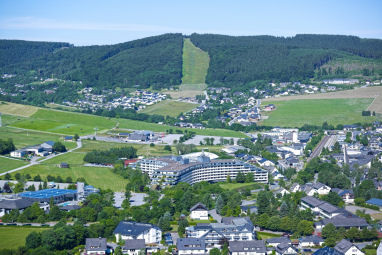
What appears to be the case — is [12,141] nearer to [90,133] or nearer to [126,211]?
[90,133]

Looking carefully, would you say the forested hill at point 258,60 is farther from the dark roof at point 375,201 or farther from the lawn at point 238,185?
the dark roof at point 375,201

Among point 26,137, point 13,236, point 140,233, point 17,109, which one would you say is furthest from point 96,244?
point 17,109

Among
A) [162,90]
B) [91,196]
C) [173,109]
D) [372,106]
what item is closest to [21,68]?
[162,90]

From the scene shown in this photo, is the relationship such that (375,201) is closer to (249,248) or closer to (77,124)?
(249,248)

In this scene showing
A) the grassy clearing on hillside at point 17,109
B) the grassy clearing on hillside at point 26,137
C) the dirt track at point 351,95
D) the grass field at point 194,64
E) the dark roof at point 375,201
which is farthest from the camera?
the grass field at point 194,64

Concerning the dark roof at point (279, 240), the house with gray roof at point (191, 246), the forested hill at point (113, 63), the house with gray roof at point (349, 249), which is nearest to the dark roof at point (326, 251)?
the house with gray roof at point (349, 249)

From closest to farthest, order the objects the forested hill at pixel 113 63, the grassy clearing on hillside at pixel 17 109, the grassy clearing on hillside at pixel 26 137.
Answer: the grassy clearing on hillside at pixel 26 137 → the grassy clearing on hillside at pixel 17 109 → the forested hill at pixel 113 63

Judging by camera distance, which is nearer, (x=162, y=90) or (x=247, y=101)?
(x=247, y=101)
